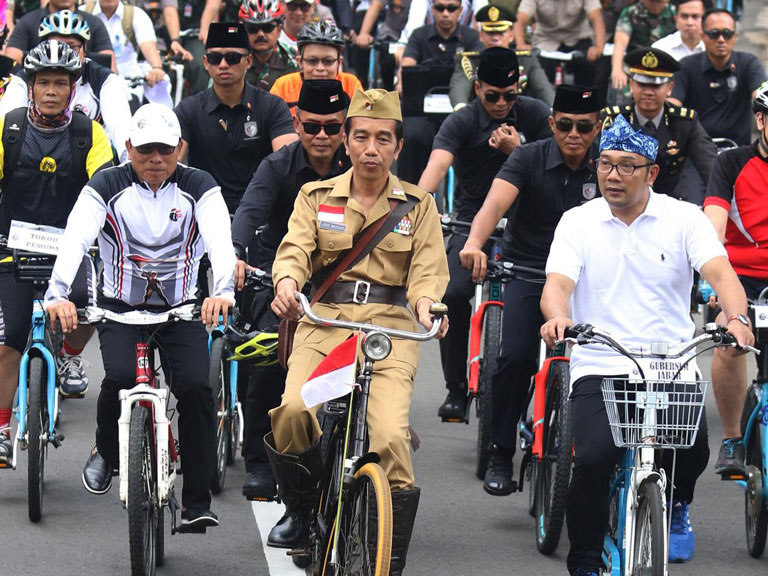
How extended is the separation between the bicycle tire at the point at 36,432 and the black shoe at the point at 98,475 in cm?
41

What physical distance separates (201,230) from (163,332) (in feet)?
1.78

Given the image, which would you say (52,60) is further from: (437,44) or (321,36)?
(437,44)

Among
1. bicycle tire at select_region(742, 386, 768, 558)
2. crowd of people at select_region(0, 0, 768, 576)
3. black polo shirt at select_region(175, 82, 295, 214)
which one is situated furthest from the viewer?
black polo shirt at select_region(175, 82, 295, 214)

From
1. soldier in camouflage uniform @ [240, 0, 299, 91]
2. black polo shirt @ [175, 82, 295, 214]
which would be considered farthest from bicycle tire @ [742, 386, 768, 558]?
Result: soldier in camouflage uniform @ [240, 0, 299, 91]

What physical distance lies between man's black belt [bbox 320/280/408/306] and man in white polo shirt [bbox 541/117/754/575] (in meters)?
0.69

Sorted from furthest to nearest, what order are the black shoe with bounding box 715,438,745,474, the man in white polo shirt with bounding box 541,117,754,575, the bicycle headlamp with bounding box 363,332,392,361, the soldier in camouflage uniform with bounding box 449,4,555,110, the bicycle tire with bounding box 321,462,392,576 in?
the soldier in camouflage uniform with bounding box 449,4,555,110
the black shoe with bounding box 715,438,745,474
the man in white polo shirt with bounding box 541,117,754,575
the bicycle headlamp with bounding box 363,332,392,361
the bicycle tire with bounding box 321,462,392,576

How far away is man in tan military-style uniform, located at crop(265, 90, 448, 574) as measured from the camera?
670 centimetres

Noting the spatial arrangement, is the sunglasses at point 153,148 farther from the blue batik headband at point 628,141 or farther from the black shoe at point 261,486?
the blue batik headband at point 628,141

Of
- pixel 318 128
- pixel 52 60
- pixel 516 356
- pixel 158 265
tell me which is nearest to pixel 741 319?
pixel 516 356

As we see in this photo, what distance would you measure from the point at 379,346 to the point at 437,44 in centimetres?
992

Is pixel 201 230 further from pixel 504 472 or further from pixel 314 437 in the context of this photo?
pixel 504 472

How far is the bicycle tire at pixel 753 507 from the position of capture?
776 centimetres

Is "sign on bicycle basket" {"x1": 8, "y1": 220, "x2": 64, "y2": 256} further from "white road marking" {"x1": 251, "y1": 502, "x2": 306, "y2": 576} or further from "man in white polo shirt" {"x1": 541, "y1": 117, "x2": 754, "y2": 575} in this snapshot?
"man in white polo shirt" {"x1": 541, "y1": 117, "x2": 754, "y2": 575}

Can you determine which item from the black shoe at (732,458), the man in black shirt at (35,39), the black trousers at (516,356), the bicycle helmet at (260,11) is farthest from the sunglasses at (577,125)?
the man in black shirt at (35,39)
